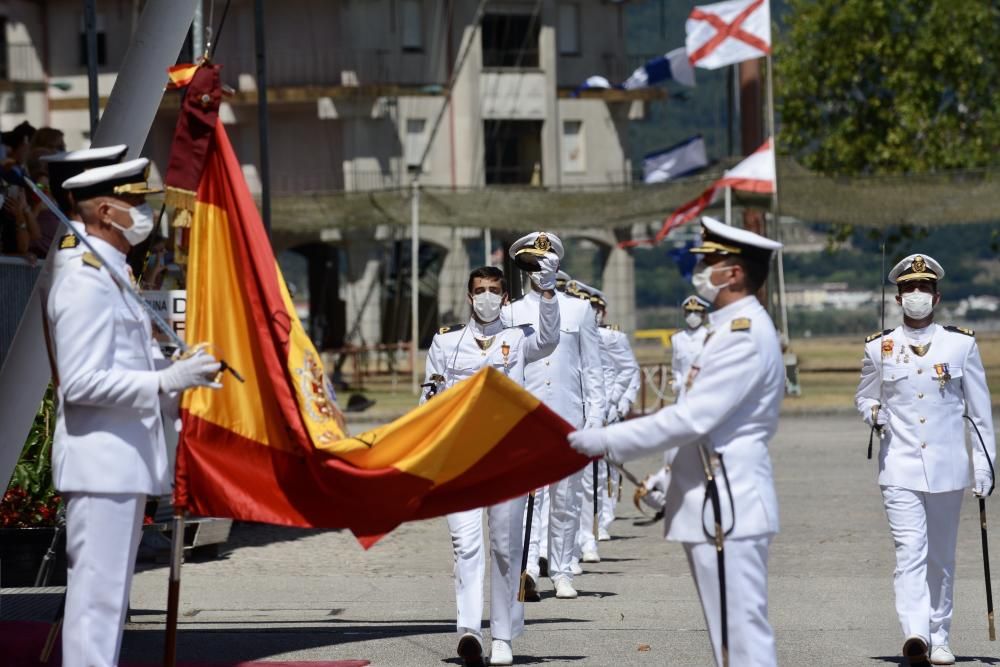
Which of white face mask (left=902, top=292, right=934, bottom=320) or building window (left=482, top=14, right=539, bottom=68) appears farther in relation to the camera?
building window (left=482, top=14, right=539, bottom=68)

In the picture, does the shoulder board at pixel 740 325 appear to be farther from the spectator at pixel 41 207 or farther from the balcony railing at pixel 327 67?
the balcony railing at pixel 327 67

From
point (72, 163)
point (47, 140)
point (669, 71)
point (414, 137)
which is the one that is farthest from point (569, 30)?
point (72, 163)

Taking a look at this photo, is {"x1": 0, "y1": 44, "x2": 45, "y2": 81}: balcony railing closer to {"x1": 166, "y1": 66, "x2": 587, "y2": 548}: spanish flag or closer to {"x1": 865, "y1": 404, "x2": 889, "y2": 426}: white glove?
{"x1": 865, "y1": 404, "x2": 889, "y2": 426}: white glove

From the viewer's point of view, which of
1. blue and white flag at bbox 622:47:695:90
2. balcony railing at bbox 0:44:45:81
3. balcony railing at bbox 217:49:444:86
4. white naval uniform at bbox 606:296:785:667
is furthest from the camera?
balcony railing at bbox 0:44:45:81

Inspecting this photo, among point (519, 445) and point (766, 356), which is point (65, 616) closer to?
point (519, 445)

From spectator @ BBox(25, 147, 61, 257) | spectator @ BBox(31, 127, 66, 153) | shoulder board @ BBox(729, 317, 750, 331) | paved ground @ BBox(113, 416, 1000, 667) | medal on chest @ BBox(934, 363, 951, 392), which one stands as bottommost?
paved ground @ BBox(113, 416, 1000, 667)

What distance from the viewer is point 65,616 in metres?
7.75

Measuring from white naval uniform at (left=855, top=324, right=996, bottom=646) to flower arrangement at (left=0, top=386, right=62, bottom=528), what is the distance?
17.0ft

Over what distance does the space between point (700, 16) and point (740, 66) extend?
10.1ft

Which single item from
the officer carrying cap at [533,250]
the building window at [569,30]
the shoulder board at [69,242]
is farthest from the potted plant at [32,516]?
the building window at [569,30]

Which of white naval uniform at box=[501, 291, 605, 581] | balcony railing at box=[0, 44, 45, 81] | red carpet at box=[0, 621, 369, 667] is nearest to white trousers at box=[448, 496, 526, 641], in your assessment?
red carpet at box=[0, 621, 369, 667]

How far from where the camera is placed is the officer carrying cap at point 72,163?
8.05m

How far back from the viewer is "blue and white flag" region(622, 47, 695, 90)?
4047 centimetres

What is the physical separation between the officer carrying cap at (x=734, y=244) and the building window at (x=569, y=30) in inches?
2145
